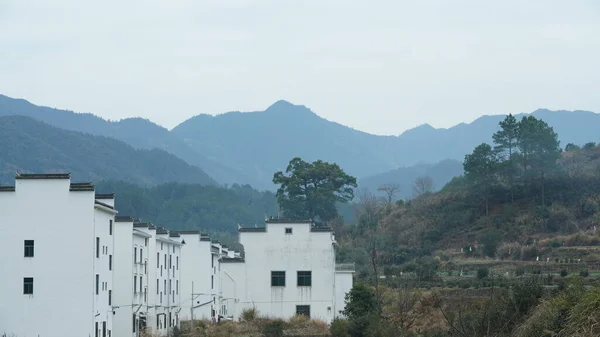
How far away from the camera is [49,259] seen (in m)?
42.8

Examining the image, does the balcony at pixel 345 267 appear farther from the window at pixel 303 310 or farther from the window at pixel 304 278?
the window at pixel 303 310

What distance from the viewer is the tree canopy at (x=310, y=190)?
97.1 m

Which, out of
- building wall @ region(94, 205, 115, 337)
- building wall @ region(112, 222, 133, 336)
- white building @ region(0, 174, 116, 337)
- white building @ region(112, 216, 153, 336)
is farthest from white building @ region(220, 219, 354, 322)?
white building @ region(0, 174, 116, 337)

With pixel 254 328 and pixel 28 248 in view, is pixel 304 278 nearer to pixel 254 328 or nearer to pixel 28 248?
pixel 254 328

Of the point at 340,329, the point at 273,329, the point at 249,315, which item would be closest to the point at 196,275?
the point at 249,315

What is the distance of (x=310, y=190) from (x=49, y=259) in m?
56.8

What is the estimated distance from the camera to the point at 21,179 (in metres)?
43.2

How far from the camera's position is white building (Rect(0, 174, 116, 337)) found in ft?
139

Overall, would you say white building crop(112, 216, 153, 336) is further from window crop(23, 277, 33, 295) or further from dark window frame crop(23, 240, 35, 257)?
dark window frame crop(23, 240, 35, 257)

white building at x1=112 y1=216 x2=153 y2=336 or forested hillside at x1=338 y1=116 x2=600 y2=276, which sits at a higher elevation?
forested hillside at x1=338 y1=116 x2=600 y2=276

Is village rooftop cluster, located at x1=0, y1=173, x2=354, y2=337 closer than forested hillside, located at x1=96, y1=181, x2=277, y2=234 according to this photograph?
Yes

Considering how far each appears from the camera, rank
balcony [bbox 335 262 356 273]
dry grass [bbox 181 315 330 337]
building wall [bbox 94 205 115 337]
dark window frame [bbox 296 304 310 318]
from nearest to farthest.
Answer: building wall [bbox 94 205 115 337], dry grass [bbox 181 315 330 337], dark window frame [bbox 296 304 310 318], balcony [bbox 335 262 356 273]

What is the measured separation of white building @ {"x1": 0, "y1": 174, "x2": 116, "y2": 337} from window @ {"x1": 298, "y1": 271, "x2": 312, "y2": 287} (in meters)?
18.4

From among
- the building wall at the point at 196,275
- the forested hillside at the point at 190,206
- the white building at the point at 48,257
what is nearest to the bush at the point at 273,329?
the white building at the point at 48,257
